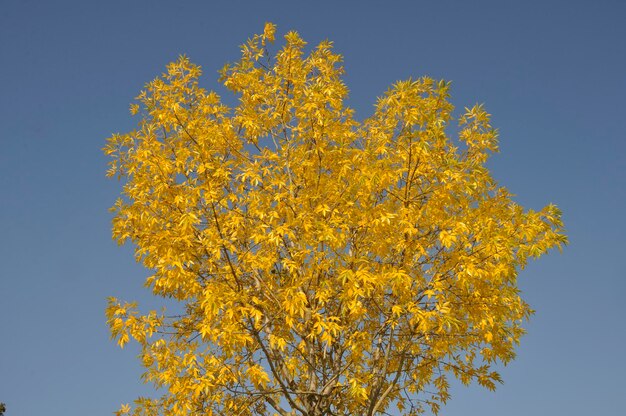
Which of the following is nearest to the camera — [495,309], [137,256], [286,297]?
[286,297]

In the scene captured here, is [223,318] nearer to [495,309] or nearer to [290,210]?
[290,210]

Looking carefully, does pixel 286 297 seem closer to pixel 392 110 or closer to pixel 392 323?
pixel 392 323

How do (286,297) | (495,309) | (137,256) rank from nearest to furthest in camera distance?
(286,297), (495,309), (137,256)

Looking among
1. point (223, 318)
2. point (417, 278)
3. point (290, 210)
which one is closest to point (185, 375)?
point (223, 318)

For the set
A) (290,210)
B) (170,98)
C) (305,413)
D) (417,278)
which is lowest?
(305,413)

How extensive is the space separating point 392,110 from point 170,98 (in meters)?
3.29

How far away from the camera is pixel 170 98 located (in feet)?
30.8

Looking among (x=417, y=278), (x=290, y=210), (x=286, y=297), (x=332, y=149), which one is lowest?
(x=286, y=297)

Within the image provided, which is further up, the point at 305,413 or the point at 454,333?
the point at 454,333

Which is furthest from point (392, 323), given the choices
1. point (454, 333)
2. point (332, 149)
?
point (332, 149)

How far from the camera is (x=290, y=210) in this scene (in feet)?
29.5

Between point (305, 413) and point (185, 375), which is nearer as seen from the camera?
point (185, 375)

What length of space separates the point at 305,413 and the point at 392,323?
207cm

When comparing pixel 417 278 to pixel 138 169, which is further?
pixel 138 169
